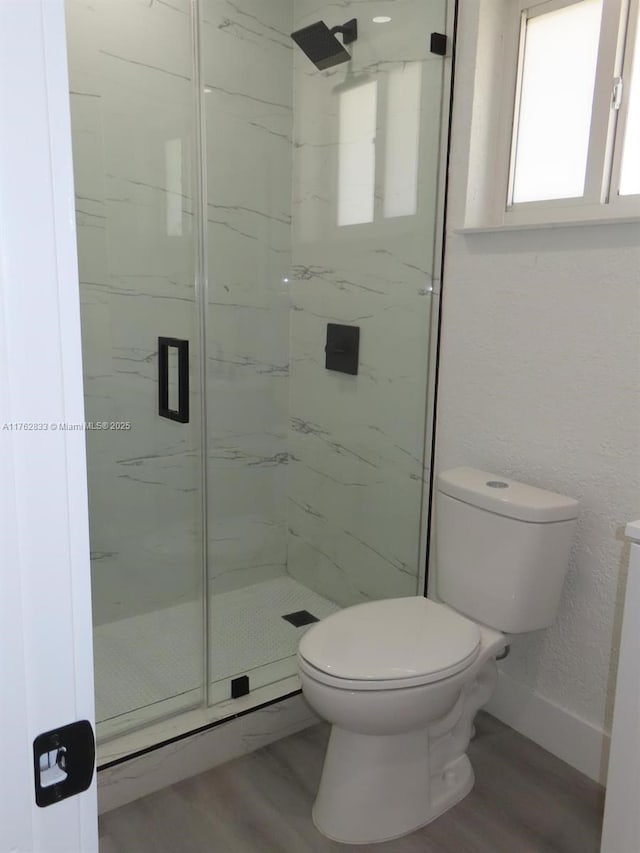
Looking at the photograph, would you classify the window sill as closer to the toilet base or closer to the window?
the window

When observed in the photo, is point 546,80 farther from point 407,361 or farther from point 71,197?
point 71,197

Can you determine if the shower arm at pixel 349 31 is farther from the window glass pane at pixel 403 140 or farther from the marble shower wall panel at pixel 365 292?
the window glass pane at pixel 403 140

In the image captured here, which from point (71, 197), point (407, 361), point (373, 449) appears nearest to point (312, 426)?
point (373, 449)

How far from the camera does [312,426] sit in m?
2.73

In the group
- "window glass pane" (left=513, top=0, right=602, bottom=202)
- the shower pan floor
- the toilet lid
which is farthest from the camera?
the shower pan floor

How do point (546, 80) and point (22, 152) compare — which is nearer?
point (22, 152)

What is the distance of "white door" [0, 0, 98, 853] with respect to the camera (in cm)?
45

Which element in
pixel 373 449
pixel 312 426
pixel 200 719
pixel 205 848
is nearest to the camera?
pixel 205 848

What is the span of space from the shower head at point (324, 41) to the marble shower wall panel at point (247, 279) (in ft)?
0.29

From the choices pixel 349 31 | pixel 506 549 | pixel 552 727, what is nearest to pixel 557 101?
pixel 349 31

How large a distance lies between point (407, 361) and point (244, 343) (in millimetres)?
673

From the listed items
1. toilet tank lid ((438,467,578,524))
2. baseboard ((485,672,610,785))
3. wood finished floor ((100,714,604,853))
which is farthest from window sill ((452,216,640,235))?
wood finished floor ((100,714,604,853))

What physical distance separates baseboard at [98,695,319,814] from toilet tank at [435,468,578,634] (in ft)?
2.07

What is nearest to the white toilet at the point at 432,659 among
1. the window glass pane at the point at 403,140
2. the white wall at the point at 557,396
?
the white wall at the point at 557,396
